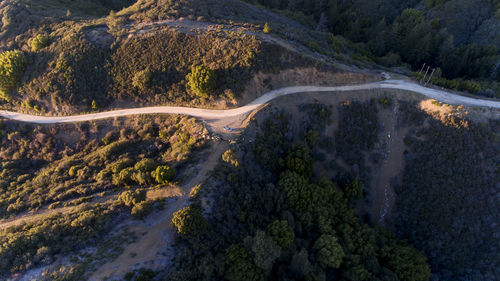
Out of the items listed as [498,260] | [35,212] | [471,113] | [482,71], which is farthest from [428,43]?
[35,212]

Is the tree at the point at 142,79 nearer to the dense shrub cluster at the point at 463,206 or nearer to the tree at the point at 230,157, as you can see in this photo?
the tree at the point at 230,157

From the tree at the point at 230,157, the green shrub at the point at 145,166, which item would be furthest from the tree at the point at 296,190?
the green shrub at the point at 145,166

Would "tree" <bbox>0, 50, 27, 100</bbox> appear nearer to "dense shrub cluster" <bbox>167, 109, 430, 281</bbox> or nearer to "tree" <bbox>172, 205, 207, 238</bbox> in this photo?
"dense shrub cluster" <bbox>167, 109, 430, 281</bbox>

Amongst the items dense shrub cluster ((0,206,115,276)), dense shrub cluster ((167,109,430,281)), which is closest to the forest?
dense shrub cluster ((167,109,430,281))

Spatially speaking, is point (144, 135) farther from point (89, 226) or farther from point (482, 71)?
point (482, 71)

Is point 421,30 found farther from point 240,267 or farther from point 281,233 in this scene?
point 240,267

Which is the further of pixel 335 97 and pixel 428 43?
pixel 428 43

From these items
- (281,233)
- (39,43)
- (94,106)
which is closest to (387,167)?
(281,233)
